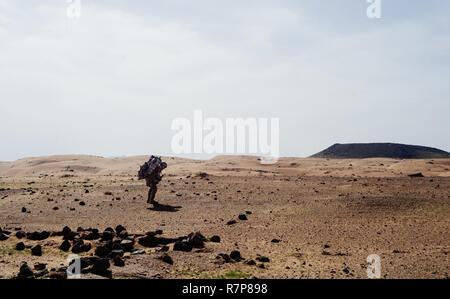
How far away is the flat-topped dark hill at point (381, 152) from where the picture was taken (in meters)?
92.8

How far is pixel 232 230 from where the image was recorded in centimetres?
1841

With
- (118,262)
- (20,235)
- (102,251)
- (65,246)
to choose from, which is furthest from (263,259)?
(20,235)

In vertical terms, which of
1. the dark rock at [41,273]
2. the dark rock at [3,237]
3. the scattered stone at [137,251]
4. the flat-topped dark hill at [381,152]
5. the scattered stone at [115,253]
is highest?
the flat-topped dark hill at [381,152]

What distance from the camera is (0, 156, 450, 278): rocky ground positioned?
1268 cm

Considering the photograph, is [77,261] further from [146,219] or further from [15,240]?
[146,219]

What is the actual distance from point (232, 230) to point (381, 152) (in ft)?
271

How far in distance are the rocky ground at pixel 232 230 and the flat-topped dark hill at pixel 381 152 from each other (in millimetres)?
61954

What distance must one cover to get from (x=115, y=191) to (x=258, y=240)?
17.0m

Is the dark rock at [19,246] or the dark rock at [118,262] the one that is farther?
the dark rock at [19,246]

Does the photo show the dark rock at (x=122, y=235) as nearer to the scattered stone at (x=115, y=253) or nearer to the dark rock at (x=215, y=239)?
the scattered stone at (x=115, y=253)

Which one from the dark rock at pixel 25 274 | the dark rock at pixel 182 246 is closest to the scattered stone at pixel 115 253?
the dark rock at pixel 182 246

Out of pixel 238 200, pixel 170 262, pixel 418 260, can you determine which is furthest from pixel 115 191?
pixel 418 260

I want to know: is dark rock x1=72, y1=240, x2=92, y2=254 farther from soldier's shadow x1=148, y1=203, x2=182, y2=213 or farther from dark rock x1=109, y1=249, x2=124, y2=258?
soldier's shadow x1=148, y1=203, x2=182, y2=213

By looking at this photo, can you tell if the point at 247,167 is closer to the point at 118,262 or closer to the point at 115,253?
the point at 115,253
